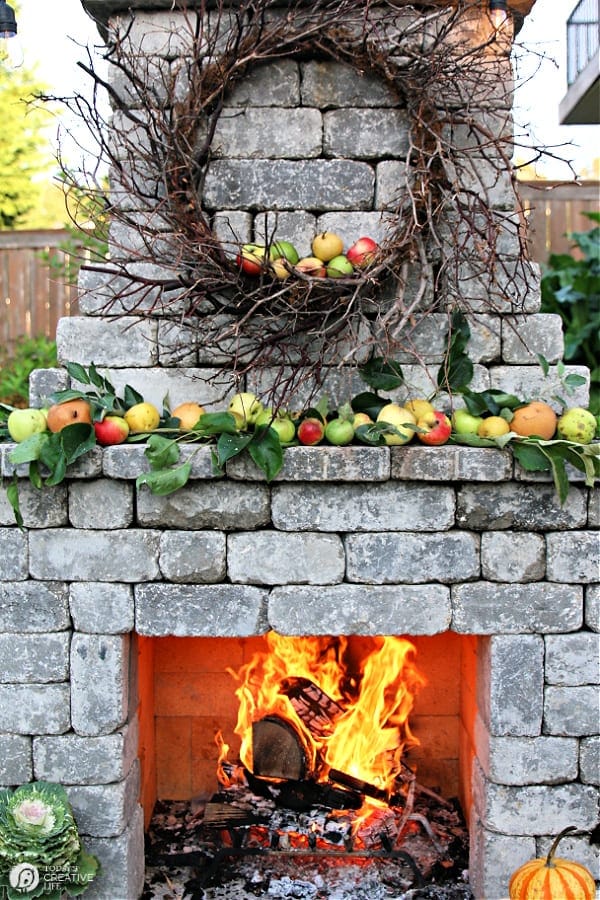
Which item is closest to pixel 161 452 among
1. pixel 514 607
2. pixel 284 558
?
pixel 284 558

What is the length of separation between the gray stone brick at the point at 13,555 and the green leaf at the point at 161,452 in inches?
23.4

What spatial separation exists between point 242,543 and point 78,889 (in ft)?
4.43

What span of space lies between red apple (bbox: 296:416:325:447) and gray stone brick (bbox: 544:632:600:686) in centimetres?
112

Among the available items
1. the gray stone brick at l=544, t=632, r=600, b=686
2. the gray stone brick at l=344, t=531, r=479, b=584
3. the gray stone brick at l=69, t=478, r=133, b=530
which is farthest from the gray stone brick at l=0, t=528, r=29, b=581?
the gray stone brick at l=544, t=632, r=600, b=686

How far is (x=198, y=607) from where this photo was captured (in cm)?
293

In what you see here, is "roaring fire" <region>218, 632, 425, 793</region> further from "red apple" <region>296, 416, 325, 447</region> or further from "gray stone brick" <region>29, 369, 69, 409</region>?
"gray stone brick" <region>29, 369, 69, 409</region>

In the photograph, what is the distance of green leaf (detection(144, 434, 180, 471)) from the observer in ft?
9.00

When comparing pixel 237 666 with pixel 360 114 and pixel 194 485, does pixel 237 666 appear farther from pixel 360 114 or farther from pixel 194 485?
pixel 360 114

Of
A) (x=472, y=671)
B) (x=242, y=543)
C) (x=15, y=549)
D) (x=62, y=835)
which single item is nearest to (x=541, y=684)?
(x=472, y=671)

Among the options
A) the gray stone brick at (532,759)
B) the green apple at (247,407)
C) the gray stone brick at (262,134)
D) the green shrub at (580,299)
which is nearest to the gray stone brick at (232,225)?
the gray stone brick at (262,134)

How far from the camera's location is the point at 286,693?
367 centimetres

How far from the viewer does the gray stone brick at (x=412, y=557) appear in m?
2.90

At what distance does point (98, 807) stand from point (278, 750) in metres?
0.89

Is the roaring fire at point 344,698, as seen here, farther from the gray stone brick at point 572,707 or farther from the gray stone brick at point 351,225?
the gray stone brick at point 351,225
